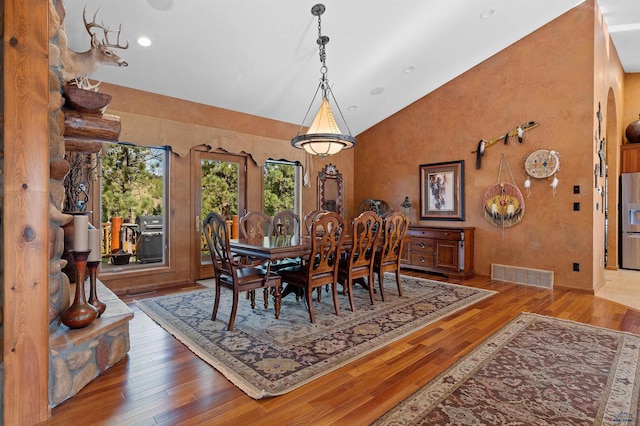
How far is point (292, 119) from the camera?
6031mm

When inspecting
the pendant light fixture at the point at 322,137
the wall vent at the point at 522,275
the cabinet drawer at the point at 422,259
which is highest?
the pendant light fixture at the point at 322,137

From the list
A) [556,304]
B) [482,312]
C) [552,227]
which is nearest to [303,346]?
[482,312]

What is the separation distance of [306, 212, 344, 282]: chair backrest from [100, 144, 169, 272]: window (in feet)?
8.84

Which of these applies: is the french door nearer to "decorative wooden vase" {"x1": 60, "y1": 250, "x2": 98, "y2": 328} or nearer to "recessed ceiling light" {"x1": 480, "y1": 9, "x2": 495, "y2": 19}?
"decorative wooden vase" {"x1": 60, "y1": 250, "x2": 98, "y2": 328}

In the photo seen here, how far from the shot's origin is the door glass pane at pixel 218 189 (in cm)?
518

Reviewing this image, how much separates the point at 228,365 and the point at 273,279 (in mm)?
919

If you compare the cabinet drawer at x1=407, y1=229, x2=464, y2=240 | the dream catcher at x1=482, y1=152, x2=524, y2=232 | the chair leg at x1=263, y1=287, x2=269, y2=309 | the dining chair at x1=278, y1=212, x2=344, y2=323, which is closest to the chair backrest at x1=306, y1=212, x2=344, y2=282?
the dining chair at x1=278, y1=212, x2=344, y2=323

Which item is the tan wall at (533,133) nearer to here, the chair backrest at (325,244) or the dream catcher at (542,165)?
the dream catcher at (542,165)

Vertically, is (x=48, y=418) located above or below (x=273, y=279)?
below

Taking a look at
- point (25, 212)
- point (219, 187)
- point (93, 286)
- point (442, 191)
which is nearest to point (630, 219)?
point (442, 191)

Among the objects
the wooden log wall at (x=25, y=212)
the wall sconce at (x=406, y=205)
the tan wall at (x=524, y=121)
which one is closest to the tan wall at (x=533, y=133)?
the tan wall at (x=524, y=121)

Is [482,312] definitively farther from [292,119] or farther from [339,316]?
[292,119]

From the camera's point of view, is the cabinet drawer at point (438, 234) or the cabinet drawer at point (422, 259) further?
the cabinet drawer at point (422, 259)

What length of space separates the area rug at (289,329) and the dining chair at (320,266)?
12.0 inches
